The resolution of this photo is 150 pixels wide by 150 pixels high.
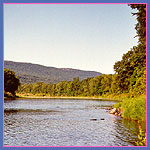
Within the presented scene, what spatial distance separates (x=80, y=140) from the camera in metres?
19.4

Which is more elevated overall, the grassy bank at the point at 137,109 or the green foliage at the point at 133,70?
the green foliage at the point at 133,70

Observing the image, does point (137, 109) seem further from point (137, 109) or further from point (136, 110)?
point (136, 110)

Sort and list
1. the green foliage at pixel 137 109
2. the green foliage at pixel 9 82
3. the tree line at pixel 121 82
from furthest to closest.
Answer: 1. the green foliage at pixel 9 82
2. the tree line at pixel 121 82
3. the green foliage at pixel 137 109

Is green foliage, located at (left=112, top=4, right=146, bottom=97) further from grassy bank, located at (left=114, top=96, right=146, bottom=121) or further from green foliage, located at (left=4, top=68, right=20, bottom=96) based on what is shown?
green foliage, located at (left=4, top=68, right=20, bottom=96)

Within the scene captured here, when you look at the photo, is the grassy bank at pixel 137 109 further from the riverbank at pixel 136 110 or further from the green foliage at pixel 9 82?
the green foliage at pixel 9 82

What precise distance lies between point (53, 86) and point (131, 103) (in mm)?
135546

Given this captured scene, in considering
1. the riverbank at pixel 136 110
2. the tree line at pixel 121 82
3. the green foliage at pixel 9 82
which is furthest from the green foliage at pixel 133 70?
the green foliage at pixel 9 82

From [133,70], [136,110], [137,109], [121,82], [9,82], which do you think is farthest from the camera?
[9,82]

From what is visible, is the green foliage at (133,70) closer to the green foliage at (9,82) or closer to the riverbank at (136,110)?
the riverbank at (136,110)

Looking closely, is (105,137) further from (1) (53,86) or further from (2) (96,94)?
Answer: (1) (53,86)

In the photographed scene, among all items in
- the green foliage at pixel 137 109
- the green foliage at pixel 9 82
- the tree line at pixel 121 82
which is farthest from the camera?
the green foliage at pixel 9 82

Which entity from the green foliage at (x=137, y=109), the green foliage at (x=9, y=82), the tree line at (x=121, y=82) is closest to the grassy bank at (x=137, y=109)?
the green foliage at (x=137, y=109)

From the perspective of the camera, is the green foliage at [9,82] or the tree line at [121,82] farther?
the green foliage at [9,82]

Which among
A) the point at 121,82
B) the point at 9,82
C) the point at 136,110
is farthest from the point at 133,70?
the point at 9,82
